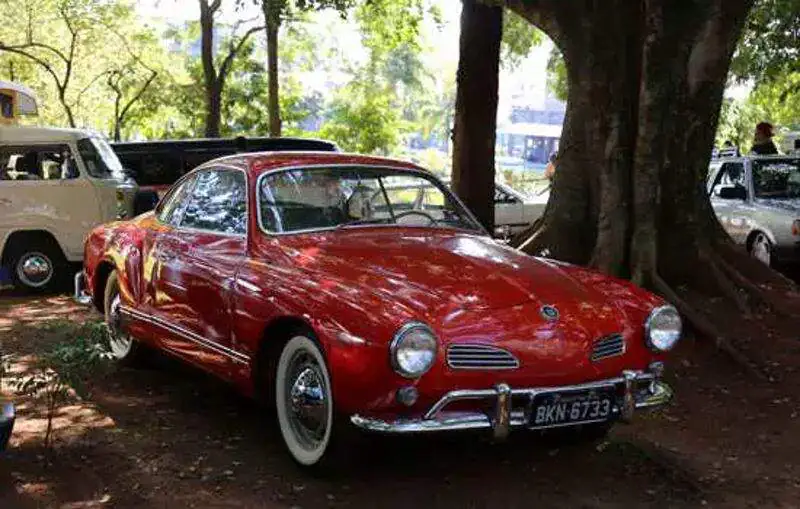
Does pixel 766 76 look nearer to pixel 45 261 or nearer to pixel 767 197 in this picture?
pixel 767 197

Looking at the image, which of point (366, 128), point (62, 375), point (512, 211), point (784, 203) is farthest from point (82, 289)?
point (366, 128)

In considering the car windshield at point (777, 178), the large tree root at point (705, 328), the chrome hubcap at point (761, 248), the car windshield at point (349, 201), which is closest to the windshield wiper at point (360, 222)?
the car windshield at point (349, 201)

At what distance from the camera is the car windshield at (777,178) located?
1170 centimetres

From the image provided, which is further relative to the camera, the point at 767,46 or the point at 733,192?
the point at 767,46

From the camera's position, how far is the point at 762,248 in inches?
450

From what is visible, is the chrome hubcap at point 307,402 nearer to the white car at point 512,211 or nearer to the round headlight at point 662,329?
the round headlight at point 662,329

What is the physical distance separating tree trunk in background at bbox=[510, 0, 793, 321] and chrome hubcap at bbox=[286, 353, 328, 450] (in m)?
3.75

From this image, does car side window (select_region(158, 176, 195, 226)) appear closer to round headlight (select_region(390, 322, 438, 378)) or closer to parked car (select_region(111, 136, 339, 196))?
round headlight (select_region(390, 322, 438, 378))

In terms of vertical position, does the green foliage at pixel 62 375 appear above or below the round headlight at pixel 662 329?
below

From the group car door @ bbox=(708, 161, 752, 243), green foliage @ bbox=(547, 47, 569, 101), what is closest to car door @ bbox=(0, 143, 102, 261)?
car door @ bbox=(708, 161, 752, 243)

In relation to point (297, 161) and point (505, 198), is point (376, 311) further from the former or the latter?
point (505, 198)

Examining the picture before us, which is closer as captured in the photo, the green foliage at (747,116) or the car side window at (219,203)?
the car side window at (219,203)

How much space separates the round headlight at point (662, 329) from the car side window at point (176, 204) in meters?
3.19

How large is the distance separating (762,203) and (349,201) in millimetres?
7560
